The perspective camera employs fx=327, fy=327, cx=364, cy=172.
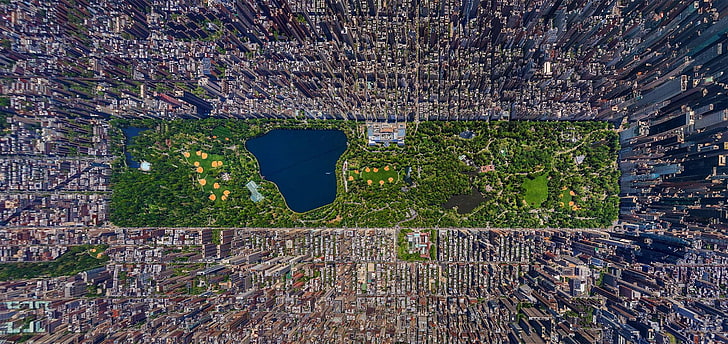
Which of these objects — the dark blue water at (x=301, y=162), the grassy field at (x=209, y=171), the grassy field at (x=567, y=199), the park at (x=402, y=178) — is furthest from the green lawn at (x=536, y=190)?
the grassy field at (x=209, y=171)

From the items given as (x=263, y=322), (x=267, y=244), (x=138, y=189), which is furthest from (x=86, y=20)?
(x=263, y=322)

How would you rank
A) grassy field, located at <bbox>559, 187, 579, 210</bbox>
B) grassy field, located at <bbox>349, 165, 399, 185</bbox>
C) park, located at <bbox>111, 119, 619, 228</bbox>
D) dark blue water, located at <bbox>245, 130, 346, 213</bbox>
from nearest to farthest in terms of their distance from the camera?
1. park, located at <bbox>111, 119, 619, 228</bbox>
2. grassy field, located at <bbox>559, 187, 579, 210</bbox>
3. grassy field, located at <bbox>349, 165, 399, 185</bbox>
4. dark blue water, located at <bbox>245, 130, 346, 213</bbox>

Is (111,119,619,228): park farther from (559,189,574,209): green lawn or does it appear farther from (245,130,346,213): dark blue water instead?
(245,130,346,213): dark blue water

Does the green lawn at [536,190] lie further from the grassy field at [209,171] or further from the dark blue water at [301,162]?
the grassy field at [209,171]

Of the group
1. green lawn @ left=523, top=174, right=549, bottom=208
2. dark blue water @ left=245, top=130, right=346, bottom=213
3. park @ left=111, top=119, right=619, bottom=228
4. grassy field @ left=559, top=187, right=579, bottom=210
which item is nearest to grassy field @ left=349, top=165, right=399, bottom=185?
park @ left=111, top=119, right=619, bottom=228

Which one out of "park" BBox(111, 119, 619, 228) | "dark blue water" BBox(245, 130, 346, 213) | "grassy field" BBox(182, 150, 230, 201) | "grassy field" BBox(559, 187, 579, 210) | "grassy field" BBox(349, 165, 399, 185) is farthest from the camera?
"dark blue water" BBox(245, 130, 346, 213)

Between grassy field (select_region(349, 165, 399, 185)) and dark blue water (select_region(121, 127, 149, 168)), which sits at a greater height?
dark blue water (select_region(121, 127, 149, 168))
